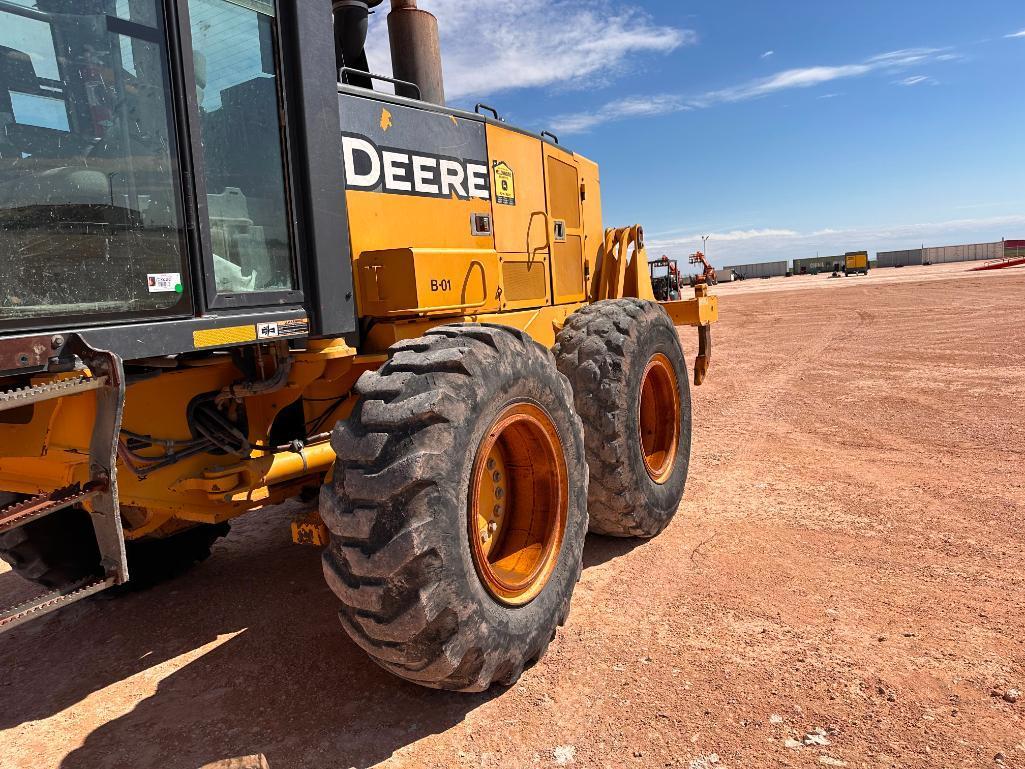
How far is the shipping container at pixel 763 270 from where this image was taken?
80.1m

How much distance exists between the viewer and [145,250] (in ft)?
8.59

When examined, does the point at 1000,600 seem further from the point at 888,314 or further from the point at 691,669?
the point at 888,314

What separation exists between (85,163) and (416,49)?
277cm

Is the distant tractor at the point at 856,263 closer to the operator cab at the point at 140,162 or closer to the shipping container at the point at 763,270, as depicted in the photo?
the shipping container at the point at 763,270

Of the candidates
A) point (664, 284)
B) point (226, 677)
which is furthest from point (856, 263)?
point (226, 677)

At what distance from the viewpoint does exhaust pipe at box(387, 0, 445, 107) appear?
15.5 feet

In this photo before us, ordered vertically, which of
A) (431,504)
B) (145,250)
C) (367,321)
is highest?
(145,250)

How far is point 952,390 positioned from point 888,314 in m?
A: 12.7

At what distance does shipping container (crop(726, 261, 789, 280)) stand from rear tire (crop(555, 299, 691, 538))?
256 feet

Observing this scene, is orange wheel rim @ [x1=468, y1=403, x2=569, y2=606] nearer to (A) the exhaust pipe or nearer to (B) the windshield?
(B) the windshield

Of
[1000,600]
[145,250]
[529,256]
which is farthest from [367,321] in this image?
[1000,600]

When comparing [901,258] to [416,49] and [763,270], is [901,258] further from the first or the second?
[416,49]

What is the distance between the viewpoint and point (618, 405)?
467cm


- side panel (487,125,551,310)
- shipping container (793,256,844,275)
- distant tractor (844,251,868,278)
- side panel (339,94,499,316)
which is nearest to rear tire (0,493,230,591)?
side panel (339,94,499,316)
